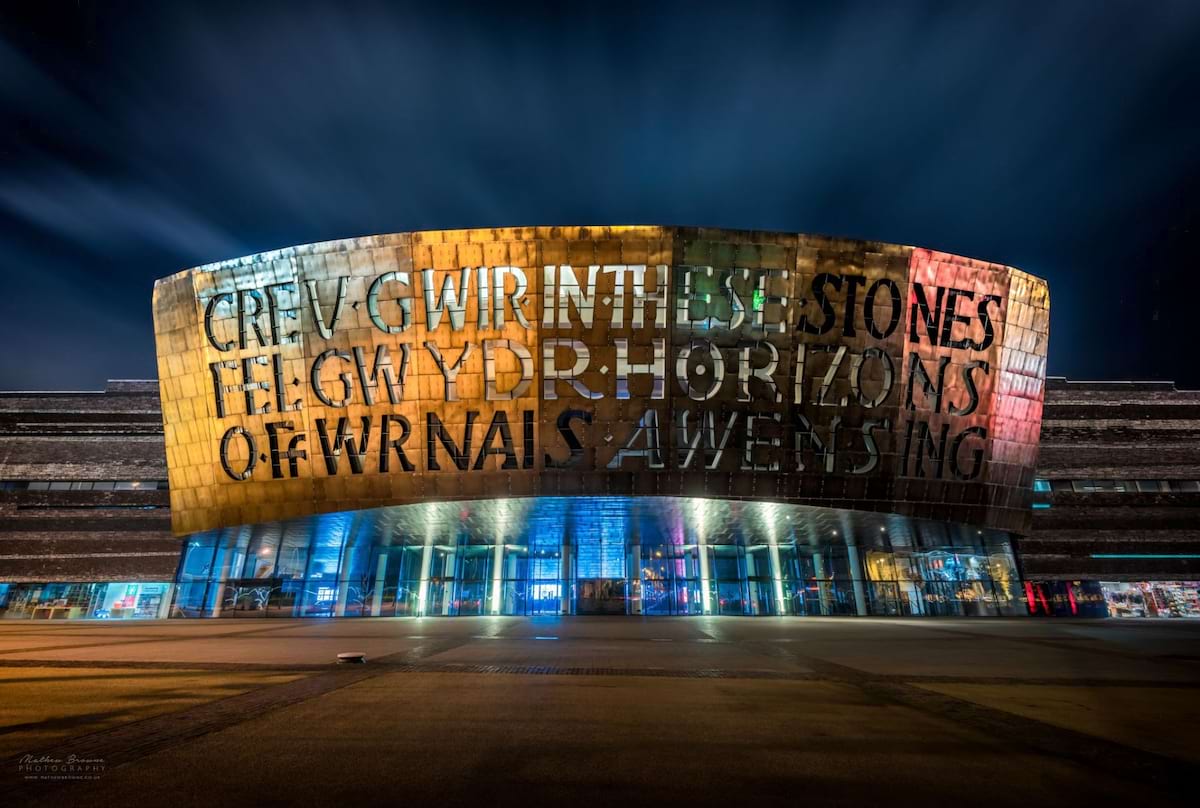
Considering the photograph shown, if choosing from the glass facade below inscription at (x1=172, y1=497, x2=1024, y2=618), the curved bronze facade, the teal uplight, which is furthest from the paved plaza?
the teal uplight

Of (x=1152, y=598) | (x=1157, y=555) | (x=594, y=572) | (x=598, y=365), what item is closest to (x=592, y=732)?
(x=598, y=365)

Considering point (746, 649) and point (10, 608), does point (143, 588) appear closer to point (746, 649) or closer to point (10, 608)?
point (10, 608)

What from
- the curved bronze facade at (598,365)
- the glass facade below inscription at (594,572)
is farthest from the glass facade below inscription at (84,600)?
the curved bronze facade at (598,365)

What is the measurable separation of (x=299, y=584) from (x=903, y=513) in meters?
39.4

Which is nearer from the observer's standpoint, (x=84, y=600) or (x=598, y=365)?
(x=598, y=365)

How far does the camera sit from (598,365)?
33031 mm

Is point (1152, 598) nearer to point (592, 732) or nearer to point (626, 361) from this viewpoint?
point (626, 361)

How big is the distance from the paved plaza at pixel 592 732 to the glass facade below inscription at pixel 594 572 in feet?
102

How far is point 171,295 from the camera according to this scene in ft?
123

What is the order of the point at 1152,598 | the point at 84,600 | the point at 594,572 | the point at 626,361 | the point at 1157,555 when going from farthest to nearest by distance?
1. the point at 1157,555
2. the point at 1152,598
3. the point at 84,600
4. the point at 594,572
5. the point at 626,361

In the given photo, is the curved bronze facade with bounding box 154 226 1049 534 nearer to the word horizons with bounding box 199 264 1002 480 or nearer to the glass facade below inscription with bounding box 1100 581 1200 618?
the word horizons with bounding box 199 264 1002 480

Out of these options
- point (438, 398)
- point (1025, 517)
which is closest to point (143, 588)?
point (438, 398)

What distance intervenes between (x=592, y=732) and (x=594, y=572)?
41.1 metres

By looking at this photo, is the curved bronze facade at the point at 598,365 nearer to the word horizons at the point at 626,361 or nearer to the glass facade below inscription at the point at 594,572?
the word horizons at the point at 626,361
